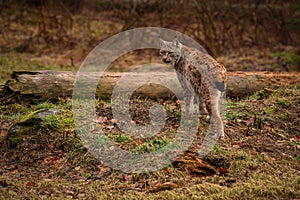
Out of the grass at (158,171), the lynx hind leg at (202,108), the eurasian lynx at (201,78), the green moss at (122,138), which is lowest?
the grass at (158,171)

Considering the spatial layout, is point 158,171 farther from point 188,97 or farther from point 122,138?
point 188,97

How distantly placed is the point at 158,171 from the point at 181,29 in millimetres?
11202

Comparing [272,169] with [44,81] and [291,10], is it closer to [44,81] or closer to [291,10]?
[44,81]

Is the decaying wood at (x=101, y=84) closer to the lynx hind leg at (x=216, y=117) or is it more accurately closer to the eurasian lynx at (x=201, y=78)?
the eurasian lynx at (x=201, y=78)

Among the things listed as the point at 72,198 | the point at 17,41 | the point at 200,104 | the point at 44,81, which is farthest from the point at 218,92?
the point at 17,41

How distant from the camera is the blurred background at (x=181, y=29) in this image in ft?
52.0

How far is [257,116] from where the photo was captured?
8.00 metres

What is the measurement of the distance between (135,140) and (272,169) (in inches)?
83.4

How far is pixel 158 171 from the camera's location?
630cm

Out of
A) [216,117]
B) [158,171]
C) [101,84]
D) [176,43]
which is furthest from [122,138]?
[101,84]

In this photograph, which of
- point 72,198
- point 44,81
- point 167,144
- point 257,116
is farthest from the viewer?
point 44,81

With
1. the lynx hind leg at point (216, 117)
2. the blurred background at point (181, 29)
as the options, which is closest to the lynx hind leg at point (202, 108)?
the lynx hind leg at point (216, 117)

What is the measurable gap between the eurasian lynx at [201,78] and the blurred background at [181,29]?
7.12m

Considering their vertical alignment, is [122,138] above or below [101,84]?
below
